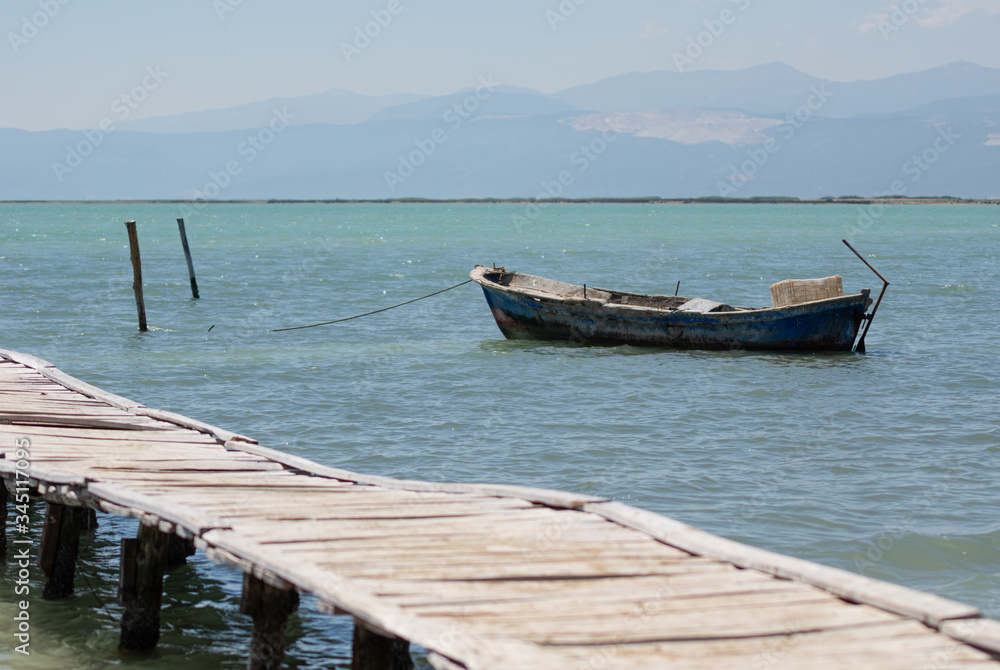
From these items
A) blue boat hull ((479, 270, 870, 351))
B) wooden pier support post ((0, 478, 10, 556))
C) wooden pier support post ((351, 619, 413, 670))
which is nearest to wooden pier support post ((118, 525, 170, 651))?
wooden pier support post ((351, 619, 413, 670))

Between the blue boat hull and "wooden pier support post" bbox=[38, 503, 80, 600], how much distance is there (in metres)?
13.0

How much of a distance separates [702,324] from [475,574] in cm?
1419

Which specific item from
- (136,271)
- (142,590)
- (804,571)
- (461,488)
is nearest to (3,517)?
(142,590)

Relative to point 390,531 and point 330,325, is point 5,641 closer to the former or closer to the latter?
point 390,531

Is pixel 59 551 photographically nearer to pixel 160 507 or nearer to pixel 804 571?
pixel 160 507

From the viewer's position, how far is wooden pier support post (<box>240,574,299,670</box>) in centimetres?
551

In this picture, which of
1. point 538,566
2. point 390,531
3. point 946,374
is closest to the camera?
point 538,566

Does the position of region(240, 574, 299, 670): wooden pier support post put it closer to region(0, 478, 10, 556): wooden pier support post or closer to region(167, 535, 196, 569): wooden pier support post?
region(167, 535, 196, 569): wooden pier support post

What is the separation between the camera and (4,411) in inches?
335

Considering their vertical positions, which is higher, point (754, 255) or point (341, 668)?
point (754, 255)

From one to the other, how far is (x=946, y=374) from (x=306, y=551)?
1471 centimetres

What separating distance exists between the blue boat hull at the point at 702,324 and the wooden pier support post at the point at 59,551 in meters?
13.0

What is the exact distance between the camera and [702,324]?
18.4m

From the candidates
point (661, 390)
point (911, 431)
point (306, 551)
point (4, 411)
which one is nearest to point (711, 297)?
point (661, 390)
